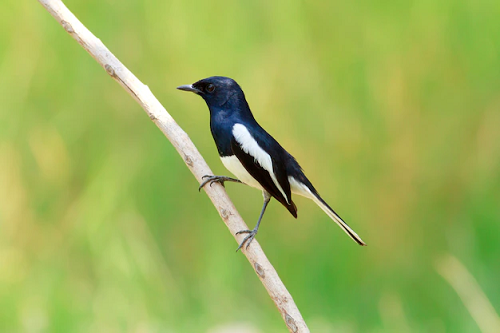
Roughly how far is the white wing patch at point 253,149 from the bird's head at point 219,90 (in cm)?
13

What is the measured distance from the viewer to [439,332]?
3660 mm

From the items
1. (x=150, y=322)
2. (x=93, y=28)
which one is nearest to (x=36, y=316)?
(x=150, y=322)

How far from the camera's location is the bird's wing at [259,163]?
7.33 feet

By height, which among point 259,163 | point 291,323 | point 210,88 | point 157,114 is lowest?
point 291,323

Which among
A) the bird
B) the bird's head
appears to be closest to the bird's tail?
the bird

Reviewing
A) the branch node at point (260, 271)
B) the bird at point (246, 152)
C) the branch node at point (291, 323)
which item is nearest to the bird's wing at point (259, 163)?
the bird at point (246, 152)

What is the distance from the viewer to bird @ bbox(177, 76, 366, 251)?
2.24 metres

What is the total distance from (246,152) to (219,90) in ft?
1.01

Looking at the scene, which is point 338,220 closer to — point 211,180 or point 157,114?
point 211,180

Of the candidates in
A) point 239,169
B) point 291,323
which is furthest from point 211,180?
point 291,323

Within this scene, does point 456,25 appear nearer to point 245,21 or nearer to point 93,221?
point 245,21

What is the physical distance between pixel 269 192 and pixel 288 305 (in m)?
0.54

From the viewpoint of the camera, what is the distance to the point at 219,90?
2385 millimetres

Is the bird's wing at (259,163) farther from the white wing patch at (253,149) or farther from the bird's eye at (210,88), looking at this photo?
the bird's eye at (210,88)
